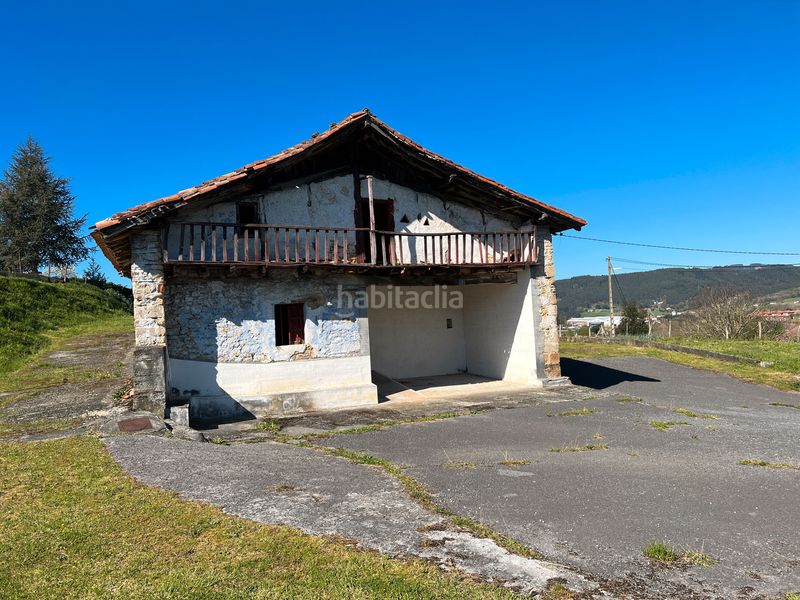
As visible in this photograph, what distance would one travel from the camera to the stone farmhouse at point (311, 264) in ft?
36.4

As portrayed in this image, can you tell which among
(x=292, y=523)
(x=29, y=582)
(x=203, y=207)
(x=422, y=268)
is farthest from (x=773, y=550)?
(x=203, y=207)

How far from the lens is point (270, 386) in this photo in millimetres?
12078

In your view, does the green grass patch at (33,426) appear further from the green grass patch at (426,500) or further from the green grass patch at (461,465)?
the green grass patch at (461,465)

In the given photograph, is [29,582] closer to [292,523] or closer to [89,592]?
[89,592]

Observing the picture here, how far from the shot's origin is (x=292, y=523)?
4.86 metres

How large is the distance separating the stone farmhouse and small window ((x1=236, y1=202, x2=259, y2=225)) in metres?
0.02

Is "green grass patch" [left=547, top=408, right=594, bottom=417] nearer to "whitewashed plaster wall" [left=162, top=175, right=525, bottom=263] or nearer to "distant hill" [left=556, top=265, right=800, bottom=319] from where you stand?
"whitewashed plaster wall" [left=162, top=175, right=525, bottom=263]

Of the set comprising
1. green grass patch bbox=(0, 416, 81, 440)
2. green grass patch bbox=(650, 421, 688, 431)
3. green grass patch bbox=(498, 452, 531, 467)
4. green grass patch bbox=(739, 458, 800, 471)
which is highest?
green grass patch bbox=(0, 416, 81, 440)

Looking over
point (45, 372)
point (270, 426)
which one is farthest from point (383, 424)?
point (45, 372)

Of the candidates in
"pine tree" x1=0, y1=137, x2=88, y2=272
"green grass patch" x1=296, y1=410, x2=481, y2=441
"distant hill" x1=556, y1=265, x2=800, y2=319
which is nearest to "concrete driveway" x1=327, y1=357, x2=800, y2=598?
"green grass patch" x1=296, y1=410, x2=481, y2=441

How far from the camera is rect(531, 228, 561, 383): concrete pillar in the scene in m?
14.7

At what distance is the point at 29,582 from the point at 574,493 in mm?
4847

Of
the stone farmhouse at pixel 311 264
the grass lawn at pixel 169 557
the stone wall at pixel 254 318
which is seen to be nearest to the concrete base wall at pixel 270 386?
the stone farmhouse at pixel 311 264

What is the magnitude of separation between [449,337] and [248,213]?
8552mm
